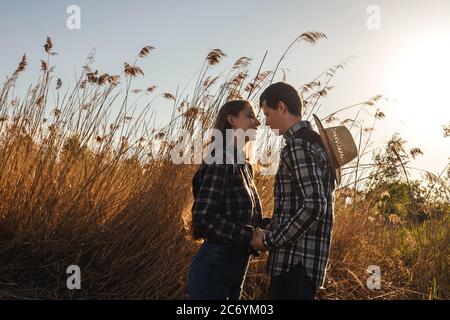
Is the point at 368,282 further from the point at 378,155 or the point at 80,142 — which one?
the point at 80,142

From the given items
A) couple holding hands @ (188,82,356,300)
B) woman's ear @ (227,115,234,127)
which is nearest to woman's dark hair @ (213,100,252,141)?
woman's ear @ (227,115,234,127)

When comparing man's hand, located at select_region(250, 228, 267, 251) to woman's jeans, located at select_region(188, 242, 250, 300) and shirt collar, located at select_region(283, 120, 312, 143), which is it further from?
shirt collar, located at select_region(283, 120, 312, 143)

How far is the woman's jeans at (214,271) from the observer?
2.18 metres

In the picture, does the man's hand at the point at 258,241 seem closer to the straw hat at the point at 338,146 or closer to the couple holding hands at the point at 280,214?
the couple holding hands at the point at 280,214

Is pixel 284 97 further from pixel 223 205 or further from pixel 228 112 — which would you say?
pixel 223 205

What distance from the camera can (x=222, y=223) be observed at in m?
2.19

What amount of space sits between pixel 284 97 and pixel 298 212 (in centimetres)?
54

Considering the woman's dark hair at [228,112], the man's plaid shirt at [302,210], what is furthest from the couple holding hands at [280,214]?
the woman's dark hair at [228,112]

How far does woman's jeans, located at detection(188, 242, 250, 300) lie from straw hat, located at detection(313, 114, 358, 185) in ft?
1.88

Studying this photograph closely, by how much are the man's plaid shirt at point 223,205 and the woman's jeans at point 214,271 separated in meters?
0.06

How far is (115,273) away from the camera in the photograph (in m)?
3.38

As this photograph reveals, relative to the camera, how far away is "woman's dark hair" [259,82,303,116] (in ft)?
7.45

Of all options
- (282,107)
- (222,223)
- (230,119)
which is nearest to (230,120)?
(230,119)

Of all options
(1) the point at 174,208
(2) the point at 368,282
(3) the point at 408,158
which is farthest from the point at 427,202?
(1) the point at 174,208
